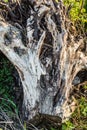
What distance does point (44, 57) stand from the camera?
11.1ft

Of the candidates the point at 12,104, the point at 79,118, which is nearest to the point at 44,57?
the point at 12,104

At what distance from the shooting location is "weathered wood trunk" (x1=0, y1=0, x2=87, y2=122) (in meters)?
3.34

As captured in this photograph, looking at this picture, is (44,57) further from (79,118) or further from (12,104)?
(79,118)

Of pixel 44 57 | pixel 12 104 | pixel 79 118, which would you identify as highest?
pixel 44 57

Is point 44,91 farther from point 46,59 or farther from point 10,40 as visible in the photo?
point 10,40

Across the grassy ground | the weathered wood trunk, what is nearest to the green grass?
the grassy ground

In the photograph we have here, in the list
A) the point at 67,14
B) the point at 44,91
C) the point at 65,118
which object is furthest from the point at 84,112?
the point at 67,14

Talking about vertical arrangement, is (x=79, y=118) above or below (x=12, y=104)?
below

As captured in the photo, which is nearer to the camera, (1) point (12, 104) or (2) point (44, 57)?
(2) point (44, 57)

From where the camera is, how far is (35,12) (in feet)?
11.3

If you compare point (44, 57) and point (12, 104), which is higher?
point (44, 57)

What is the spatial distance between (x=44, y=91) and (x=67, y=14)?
2.77ft

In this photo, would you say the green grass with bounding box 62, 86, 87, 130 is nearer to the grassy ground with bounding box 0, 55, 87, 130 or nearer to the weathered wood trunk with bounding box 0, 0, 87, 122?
the grassy ground with bounding box 0, 55, 87, 130

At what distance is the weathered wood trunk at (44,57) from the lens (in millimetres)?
3338
